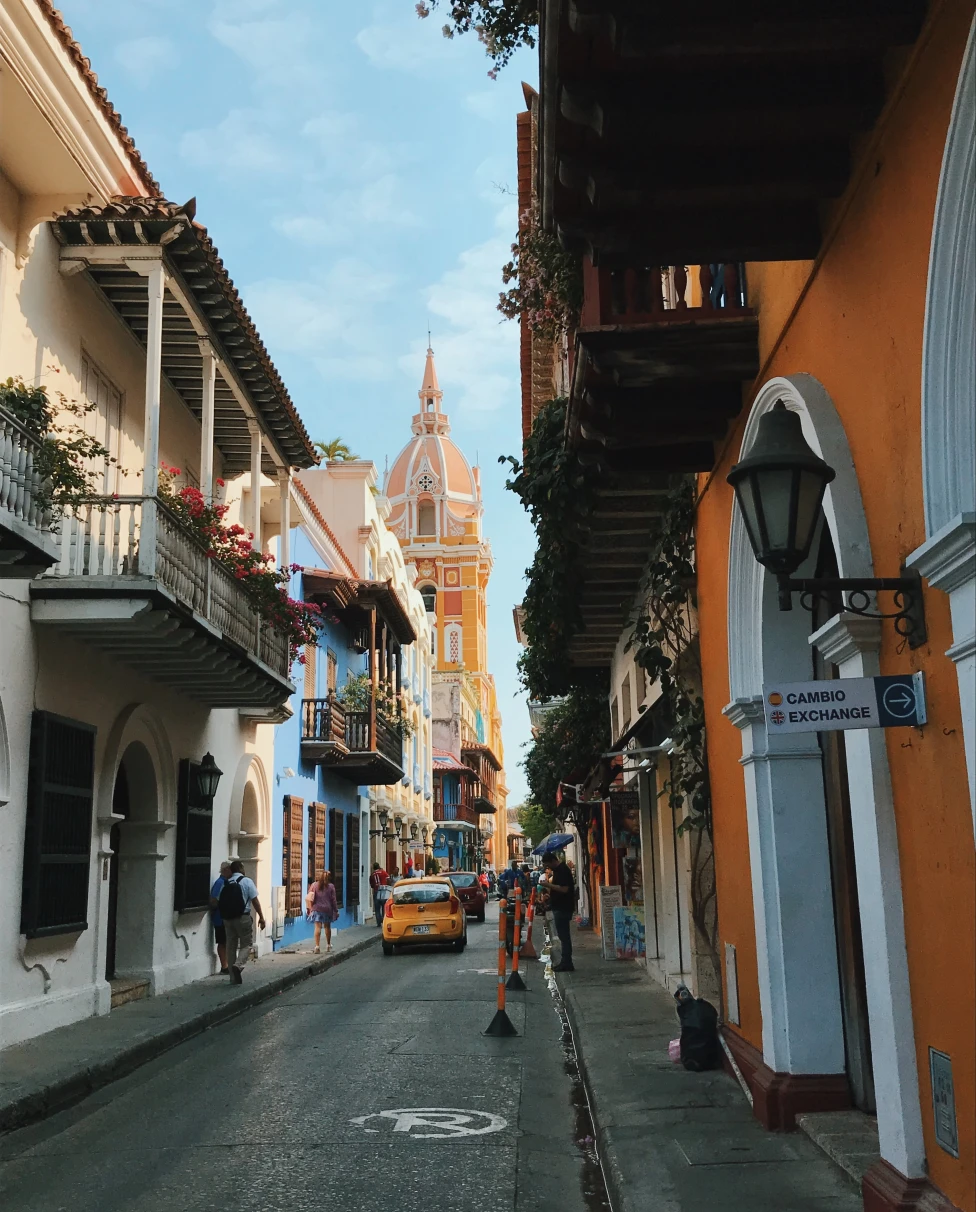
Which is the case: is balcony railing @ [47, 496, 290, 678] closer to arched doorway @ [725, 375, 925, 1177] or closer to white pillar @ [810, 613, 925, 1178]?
arched doorway @ [725, 375, 925, 1177]

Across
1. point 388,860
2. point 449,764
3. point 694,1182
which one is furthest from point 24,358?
point 449,764

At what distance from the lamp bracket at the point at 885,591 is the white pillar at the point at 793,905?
2.38 meters

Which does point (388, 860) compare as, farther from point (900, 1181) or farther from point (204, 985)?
point (900, 1181)

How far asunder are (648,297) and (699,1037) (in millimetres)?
5159

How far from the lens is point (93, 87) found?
11.5 metres

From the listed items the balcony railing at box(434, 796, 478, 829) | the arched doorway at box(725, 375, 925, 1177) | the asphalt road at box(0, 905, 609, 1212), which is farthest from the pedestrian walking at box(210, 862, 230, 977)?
the balcony railing at box(434, 796, 478, 829)

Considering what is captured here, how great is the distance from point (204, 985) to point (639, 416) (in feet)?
37.4

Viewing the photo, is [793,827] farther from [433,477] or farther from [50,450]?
[433,477]

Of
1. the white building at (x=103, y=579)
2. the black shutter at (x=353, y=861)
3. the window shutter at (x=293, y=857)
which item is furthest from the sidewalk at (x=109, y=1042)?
the black shutter at (x=353, y=861)

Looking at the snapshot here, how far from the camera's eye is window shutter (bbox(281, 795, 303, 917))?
914 inches

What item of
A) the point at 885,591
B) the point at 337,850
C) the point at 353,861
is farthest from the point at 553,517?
the point at 353,861

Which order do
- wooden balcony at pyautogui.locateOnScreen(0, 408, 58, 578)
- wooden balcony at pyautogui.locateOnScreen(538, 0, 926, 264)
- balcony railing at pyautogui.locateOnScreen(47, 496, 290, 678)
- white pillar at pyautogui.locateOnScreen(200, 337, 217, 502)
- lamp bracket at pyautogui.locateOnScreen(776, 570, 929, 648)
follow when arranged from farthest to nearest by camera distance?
white pillar at pyautogui.locateOnScreen(200, 337, 217, 502)
balcony railing at pyautogui.locateOnScreen(47, 496, 290, 678)
wooden balcony at pyautogui.locateOnScreen(0, 408, 58, 578)
lamp bracket at pyautogui.locateOnScreen(776, 570, 929, 648)
wooden balcony at pyautogui.locateOnScreen(538, 0, 926, 264)

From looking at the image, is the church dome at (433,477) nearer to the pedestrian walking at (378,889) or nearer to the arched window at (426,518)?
the arched window at (426,518)

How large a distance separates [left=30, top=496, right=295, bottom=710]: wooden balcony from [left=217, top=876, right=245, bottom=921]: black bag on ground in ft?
9.84
